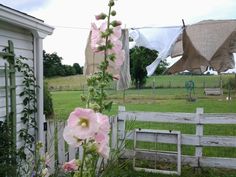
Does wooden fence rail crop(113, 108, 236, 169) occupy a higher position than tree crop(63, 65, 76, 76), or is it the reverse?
tree crop(63, 65, 76, 76)

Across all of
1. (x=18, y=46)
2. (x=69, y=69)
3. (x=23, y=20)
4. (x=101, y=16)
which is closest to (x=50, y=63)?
(x=69, y=69)

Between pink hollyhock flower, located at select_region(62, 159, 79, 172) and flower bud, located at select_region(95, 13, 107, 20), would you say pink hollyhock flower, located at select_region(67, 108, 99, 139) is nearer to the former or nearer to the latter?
pink hollyhock flower, located at select_region(62, 159, 79, 172)

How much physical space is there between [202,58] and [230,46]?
1.69 ft

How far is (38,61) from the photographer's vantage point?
18.9ft

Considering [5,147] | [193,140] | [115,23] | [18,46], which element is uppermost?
[18,46]

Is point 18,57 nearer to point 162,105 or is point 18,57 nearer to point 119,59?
point 119,59

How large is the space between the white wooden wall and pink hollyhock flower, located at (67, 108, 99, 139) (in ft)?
13.5

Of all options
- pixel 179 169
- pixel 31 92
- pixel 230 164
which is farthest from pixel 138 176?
pixel 31 92

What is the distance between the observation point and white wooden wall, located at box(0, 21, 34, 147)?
495cm

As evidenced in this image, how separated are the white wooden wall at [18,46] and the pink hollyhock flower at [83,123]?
4.12 metres

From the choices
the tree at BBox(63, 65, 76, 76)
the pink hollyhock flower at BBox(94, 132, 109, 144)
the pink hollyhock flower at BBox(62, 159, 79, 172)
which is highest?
the tree at BBox(63, 65, 76, 76)

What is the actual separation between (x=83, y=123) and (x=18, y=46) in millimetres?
4556

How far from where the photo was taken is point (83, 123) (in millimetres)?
1019

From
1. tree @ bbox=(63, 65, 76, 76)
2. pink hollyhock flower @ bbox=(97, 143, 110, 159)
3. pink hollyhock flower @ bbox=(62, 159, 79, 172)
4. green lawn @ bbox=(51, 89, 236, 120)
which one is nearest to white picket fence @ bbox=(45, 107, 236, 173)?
pink hollyhock flower @ bbox=(62, 159, 79, 172)
